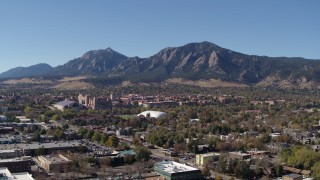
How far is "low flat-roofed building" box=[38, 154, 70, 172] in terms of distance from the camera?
1187 inches

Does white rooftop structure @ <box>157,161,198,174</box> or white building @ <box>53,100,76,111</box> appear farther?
white building @ <box>53,100,76,111</box>

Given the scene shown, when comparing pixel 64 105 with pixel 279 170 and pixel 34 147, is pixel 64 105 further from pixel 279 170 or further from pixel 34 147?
pixel 279 170

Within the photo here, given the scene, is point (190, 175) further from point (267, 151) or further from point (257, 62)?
point (257, 62)

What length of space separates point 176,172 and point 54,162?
8472 millimetres

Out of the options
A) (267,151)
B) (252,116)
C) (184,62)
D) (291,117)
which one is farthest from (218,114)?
(184,62)

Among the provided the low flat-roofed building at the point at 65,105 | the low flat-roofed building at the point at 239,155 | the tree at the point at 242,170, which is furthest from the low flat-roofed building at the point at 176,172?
the low flat-roofed building at the point at 65,105

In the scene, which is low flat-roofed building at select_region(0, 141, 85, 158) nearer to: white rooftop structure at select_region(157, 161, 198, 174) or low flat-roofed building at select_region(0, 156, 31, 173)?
low flat-roofed building at select_region(0, 156, 31, 173)

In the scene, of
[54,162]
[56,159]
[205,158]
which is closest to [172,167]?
[205,158]

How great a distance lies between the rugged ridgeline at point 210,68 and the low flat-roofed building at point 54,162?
307 ft

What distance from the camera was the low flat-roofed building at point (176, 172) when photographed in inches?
1098

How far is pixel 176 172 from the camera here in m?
28.0

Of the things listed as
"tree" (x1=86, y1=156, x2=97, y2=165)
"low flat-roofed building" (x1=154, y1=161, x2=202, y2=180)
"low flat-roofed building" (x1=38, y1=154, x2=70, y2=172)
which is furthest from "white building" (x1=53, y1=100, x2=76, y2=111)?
"low flat-roofed building" (x1=154, y1=161, x2=202, y2=180)

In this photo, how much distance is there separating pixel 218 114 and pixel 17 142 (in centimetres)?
2859

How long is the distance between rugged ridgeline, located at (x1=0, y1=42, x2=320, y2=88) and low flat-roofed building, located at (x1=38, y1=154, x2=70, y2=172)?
307 feet
